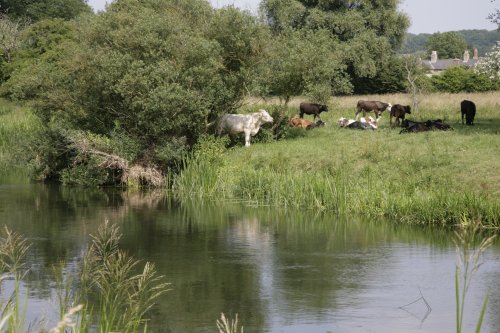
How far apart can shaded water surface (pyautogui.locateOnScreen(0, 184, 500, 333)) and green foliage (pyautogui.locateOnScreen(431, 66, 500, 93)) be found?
44.9m

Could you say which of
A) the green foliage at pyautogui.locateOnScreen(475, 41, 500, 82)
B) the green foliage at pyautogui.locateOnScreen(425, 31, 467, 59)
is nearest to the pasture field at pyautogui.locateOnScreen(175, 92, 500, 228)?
the green foliage at pyautogui.locateOnScreen(475, 41, 500, 82)

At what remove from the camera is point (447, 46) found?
135625 mm

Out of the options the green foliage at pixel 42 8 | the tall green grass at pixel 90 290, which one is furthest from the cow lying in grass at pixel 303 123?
the green foliage at pixel 42 8

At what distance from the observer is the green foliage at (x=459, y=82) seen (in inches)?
2470

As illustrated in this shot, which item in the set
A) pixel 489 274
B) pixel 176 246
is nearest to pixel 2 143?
pixel 176 246

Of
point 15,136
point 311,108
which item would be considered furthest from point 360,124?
point 15,136

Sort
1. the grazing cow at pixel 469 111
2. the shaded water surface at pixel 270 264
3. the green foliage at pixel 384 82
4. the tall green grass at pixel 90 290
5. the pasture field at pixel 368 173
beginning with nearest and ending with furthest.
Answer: the tall green grass at pixel 90 290
the shaded water surface at pixel 270 264
the pasture field at pixel 368 173
the grazing cow at pixel 469 111
the green foliage at pixel 384 82

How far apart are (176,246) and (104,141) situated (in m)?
10.8

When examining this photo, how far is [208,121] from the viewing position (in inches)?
1144

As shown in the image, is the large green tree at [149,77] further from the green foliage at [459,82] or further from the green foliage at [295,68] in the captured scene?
the green foliage at [459,82]

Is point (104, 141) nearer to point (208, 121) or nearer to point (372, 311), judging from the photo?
point (208, 121)

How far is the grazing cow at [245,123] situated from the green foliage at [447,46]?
10965cm

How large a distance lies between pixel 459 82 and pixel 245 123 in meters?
40.6

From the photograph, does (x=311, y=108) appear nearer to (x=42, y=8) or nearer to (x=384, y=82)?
(x=384, y=82)
